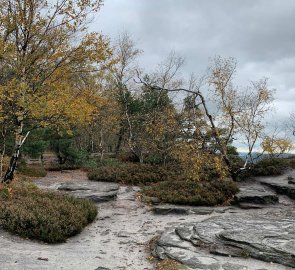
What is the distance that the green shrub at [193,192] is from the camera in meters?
13.6

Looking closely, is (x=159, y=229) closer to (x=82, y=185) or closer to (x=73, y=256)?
(x=73, y=256)

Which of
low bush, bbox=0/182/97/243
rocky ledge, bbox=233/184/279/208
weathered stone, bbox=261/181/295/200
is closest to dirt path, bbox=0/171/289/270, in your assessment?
low bush, bbox=0/182/97/243

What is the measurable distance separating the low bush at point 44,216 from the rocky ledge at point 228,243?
2621mm

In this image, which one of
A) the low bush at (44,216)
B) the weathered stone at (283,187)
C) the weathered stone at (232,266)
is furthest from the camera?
the weathered stone at (283,187)

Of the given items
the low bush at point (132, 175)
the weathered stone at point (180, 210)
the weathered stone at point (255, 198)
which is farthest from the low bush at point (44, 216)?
the weathered stone at point (255, 198)

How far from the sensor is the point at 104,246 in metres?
9.56

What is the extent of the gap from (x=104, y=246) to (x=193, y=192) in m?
5.69

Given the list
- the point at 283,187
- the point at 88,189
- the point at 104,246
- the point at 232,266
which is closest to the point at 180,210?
the point at 104,246

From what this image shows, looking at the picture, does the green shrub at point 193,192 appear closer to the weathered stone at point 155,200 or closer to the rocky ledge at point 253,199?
the weathered stone at point 155,200

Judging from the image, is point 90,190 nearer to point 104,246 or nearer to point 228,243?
point 104,246

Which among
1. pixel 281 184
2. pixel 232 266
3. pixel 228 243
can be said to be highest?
pixel 281 184

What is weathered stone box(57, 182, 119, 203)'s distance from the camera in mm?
14258

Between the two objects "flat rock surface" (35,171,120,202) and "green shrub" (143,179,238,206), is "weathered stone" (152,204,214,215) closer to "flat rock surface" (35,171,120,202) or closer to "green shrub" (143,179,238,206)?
"green shrub" (143,179,238,206)

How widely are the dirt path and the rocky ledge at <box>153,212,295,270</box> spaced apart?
1.03 feet
